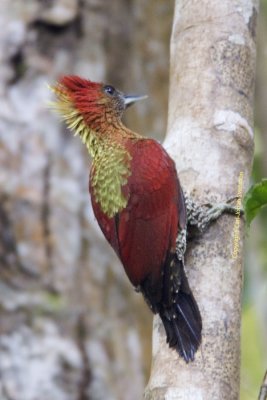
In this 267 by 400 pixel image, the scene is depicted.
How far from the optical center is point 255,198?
2.72 meters

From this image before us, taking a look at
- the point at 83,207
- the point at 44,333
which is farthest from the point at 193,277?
the point at 83,207

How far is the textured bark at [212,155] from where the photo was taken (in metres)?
2.59

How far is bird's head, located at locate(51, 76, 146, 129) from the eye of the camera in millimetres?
3746

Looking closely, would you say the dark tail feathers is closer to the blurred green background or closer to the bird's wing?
the bird's wing

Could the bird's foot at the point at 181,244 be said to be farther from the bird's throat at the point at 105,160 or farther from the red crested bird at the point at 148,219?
the bird's throat at the point at 105,160

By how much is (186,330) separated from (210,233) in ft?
1.01

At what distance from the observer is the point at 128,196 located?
327 centimetres

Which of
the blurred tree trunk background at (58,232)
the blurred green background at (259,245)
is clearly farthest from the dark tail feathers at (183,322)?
the blurred green background at (259,245)

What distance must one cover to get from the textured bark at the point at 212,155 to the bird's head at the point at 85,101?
1.91ft

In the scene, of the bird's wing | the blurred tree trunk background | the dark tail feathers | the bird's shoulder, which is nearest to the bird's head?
the bird's shoulder

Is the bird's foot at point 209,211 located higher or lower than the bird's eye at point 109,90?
lower

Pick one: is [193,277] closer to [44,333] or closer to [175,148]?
[175,148]

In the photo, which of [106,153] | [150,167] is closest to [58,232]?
[106,153]

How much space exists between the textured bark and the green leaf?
150mm
